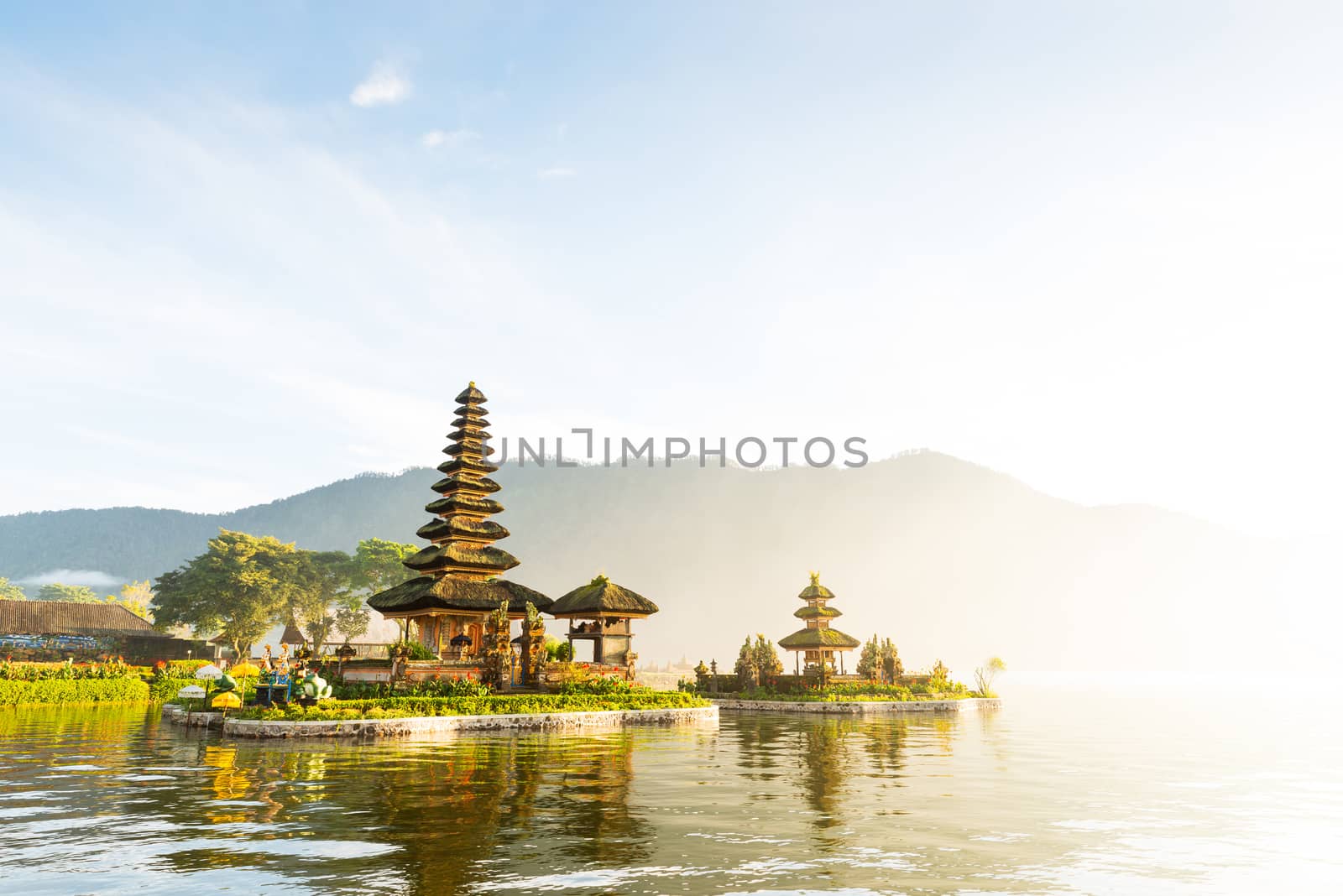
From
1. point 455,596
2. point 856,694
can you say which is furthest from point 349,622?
point 856,694

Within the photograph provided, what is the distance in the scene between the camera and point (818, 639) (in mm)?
58562

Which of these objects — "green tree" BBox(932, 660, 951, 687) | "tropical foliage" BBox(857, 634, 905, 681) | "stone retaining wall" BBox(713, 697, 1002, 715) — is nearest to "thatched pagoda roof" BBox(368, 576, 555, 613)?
"stone retaining wall" BBox(713, 697, 1002, 715)

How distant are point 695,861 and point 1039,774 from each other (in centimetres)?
1472

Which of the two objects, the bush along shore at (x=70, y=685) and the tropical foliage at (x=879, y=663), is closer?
the bush along shore at (x=70, y=685)

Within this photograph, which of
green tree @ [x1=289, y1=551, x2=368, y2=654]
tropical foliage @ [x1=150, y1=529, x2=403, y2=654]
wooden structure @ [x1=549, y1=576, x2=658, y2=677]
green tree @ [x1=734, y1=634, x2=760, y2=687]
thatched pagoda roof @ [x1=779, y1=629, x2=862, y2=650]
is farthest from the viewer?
green tree @ [x1=289, y1=551, x2=368, y2=654]

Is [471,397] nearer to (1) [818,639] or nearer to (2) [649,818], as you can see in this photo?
(1) [818,639]

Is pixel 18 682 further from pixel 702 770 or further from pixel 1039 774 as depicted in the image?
pixel 1039 774

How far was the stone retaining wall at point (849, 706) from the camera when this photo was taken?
48.1 metres

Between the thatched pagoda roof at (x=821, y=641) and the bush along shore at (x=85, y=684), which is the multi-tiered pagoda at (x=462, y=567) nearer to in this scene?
the bush along shore at (x=85, y=684)

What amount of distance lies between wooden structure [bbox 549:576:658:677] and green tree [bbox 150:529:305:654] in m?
48.0

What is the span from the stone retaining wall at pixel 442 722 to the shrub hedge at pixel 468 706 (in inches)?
15.2

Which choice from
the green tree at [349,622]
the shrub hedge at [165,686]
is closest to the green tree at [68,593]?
the green tree at [349,622]

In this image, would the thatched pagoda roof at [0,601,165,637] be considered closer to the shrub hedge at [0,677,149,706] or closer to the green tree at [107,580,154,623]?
the shrub hedge at [0,677,149,706]

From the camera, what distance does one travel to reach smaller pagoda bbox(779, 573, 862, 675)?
58344 mm
